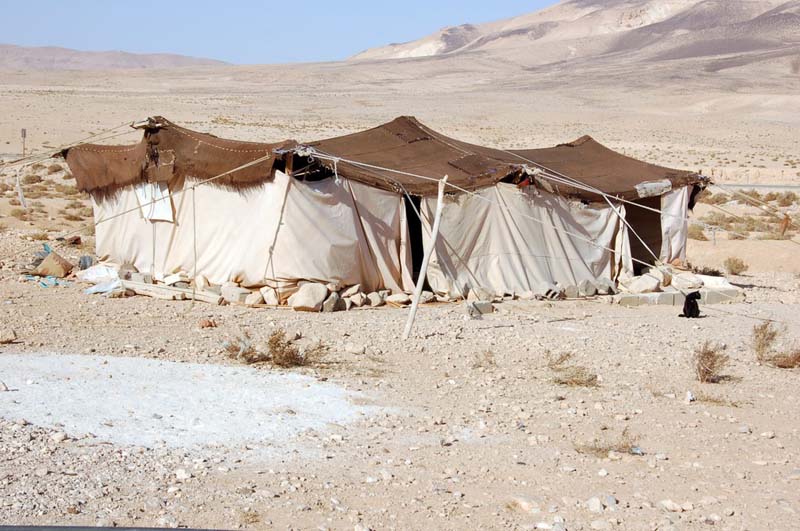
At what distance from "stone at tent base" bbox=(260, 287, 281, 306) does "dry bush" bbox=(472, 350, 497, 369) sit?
11.0ft

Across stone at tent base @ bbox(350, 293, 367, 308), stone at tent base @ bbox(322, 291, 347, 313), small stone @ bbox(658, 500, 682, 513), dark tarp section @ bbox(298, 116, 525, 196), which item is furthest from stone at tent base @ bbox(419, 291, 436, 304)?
small stone @ bbox(658, 500, 682, 513)

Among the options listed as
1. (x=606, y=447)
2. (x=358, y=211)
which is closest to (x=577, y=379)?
(x=606, y=447)

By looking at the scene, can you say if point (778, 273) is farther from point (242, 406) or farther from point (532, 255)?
point (242, 406)

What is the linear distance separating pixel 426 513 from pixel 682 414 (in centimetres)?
325

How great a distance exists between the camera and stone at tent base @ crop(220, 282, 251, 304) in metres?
12.2

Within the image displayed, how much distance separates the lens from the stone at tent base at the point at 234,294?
39.9ft

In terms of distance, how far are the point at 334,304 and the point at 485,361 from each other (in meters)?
3.03

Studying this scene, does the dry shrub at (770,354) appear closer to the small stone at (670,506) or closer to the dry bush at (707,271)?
the small stone at (670,506)

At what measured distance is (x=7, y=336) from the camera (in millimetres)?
9211

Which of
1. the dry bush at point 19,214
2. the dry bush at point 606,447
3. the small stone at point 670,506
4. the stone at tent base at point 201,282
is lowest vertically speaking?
the dry bush at point 19,214

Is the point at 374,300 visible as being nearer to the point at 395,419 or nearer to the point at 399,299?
the point at 399,299

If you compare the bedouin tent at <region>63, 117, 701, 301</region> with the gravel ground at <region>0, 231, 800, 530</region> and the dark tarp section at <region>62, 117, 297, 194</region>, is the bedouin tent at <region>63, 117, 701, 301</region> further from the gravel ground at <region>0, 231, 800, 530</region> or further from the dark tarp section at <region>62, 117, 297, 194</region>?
the gravel ground at <region>0, 231, 800, 530</region>

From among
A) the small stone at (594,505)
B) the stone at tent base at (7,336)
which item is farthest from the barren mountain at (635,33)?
the small stone at (594,505)

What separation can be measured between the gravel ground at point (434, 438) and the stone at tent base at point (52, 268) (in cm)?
236
